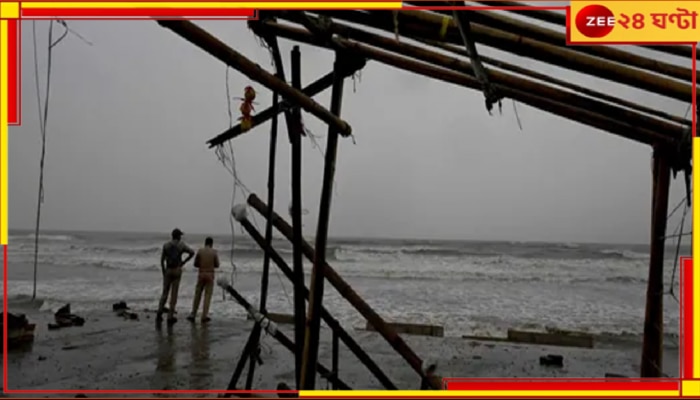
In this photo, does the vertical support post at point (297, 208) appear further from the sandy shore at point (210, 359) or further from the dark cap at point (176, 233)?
the dark cap at point (176, 233)

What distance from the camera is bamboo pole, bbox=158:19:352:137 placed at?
280 centimetres

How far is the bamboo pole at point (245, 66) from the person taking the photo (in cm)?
280

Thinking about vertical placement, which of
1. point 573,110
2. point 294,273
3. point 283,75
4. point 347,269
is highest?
point 283,75

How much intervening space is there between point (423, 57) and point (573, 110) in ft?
2.84

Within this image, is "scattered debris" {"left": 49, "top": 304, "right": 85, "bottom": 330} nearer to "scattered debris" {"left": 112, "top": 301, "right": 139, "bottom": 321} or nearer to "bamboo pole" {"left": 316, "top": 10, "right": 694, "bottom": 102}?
"scattered debris" {"left": 112, "top": 301, "right": 139, "bottom": 321}

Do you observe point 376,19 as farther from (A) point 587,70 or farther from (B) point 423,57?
(A) point 587,70

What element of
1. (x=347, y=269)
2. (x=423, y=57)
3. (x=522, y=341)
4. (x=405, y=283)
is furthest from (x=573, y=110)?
(x=347, y=269)

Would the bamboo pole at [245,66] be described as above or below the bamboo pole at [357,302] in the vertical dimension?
above

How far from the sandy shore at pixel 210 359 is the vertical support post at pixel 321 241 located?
2352 millimetres

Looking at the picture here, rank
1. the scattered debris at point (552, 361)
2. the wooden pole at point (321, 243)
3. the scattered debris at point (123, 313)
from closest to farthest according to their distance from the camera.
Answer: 1. the wooden pole at point (321, 243)
2. the scattered debris at point (552, 361)
3. the scattered debris at point (123, 313)

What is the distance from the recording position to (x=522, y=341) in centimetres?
971

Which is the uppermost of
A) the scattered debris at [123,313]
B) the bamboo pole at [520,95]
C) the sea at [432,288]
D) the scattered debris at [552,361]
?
the bamboo pole at [520,95]

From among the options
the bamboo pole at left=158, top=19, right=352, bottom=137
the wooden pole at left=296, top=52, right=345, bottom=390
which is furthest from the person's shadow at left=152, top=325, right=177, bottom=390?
the bamboo pole at left=158, top=19, right=352, bottom=137

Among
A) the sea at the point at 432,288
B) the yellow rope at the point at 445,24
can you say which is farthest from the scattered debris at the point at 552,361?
the yellow rope at the point at 445,24
